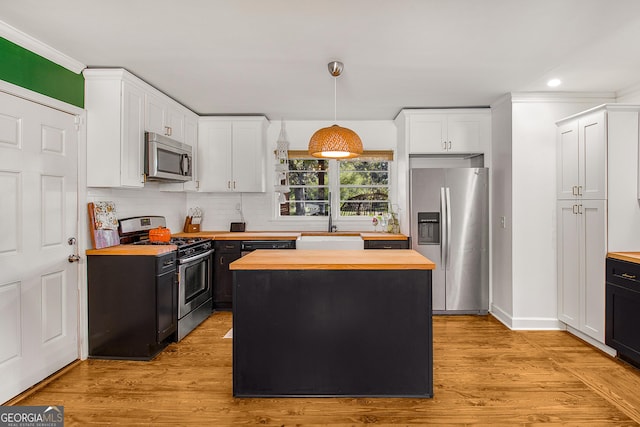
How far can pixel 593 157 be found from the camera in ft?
11.3

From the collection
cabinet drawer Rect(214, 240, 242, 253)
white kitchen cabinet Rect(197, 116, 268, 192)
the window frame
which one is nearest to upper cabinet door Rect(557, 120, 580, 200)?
the window frame

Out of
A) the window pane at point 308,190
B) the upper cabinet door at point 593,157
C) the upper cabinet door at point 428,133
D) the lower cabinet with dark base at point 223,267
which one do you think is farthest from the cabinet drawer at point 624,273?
the lower cabinet with dark base at point 223,267

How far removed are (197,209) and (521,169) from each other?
13.3 ft

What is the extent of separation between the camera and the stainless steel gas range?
3.75 m

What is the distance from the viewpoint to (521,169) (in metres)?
4.07

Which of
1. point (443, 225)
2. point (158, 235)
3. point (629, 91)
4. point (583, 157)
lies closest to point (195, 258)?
point (158, 235)

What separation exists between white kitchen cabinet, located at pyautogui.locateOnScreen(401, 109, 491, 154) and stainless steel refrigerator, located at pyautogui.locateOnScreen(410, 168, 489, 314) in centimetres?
33

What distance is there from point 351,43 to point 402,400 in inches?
98.7

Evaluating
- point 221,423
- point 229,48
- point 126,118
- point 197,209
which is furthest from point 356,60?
point 197,209

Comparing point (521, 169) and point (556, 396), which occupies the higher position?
point (521, 169)

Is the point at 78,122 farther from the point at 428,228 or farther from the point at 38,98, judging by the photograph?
the point at 428,228

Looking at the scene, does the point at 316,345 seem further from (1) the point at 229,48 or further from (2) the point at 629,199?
(2) the point at 629,199

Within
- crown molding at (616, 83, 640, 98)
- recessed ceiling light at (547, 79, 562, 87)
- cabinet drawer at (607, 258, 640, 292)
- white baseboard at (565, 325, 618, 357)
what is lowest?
white baseboard at (565, 325, 618, 357)

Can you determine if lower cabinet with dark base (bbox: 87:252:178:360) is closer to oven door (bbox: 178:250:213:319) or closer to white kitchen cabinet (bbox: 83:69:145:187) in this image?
oven door (bbox: 178:250:213:319)
